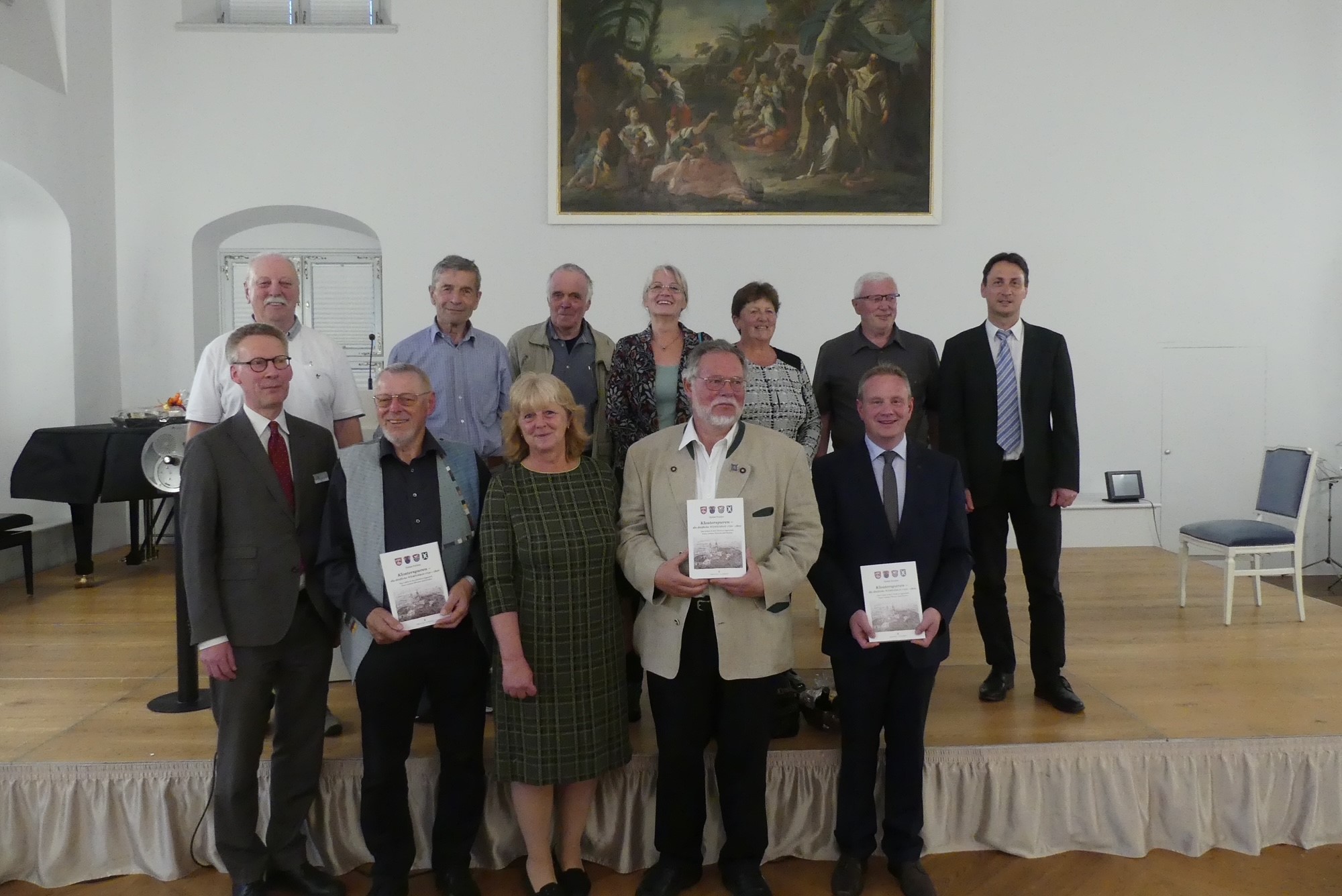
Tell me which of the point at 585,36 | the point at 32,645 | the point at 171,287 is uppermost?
the point at 585,36

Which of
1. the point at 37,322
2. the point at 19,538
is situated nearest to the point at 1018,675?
the point at 19,538

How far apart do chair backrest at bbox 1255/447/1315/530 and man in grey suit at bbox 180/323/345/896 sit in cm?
503

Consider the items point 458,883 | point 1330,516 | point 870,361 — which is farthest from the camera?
point 1330,516

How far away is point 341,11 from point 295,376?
18.5ft

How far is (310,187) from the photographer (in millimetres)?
7277

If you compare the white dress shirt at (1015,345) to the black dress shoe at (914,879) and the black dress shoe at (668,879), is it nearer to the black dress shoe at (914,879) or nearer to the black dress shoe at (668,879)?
the black dress shoe at (914,879)

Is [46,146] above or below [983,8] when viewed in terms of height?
below

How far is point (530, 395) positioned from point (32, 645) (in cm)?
347

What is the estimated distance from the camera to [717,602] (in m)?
2.56

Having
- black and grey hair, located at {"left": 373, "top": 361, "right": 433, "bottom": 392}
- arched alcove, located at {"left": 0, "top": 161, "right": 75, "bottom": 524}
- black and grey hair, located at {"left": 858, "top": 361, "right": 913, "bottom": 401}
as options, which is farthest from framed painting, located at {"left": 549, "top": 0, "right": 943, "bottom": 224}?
black and grey hair, located at {"left": 373, "top": 361, "right": 433, "bottom": 392}

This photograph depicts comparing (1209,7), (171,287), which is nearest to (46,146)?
(171,287)

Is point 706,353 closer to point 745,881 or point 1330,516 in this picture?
point 745,881

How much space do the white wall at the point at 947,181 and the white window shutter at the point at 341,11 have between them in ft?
1.10

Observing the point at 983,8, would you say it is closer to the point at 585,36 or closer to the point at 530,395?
the point at 585,36
